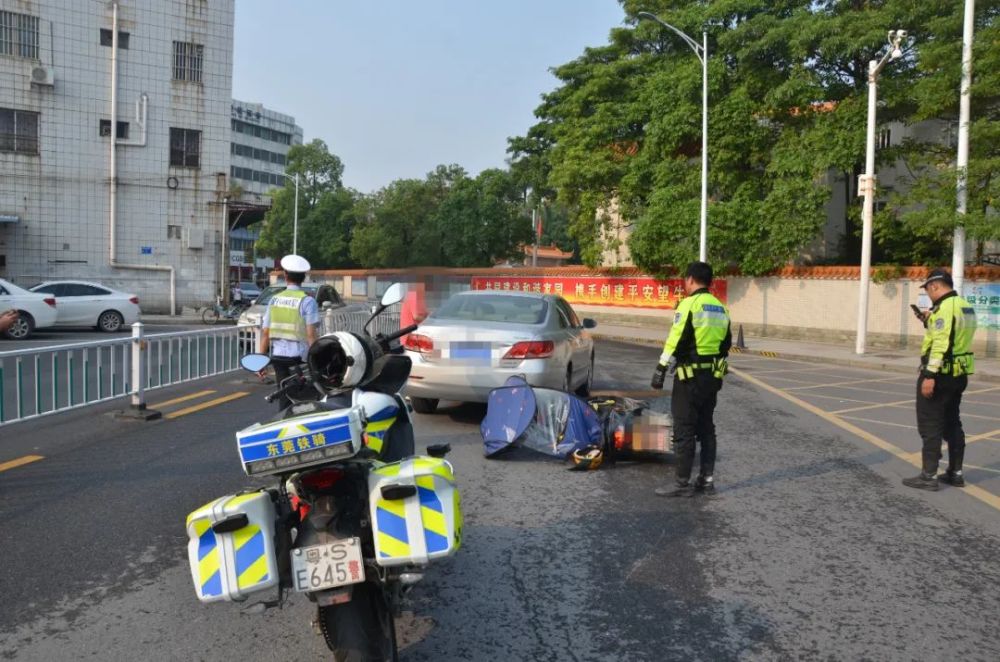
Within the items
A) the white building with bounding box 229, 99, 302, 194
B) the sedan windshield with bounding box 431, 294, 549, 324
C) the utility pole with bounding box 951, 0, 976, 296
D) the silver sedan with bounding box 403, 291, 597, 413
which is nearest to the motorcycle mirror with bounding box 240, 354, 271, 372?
the silver sedan with bounding box 403, 291, 597, 413

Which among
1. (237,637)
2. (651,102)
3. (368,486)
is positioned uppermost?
(651,102)

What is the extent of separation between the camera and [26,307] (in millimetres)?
17297

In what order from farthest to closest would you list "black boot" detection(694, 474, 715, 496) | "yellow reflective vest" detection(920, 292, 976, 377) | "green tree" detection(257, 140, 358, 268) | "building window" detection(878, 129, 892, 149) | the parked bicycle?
"green tree" detection(257, 140, 358, 268) → the parked bicycle → "building window" detection(878, 129, 892, 149) → "yellow reflective vest" detection(920, 292, 976, 377) → "black boot" detection(694, 474, 715, 496)

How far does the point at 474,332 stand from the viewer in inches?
319

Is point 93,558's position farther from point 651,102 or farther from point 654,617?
point 651,102

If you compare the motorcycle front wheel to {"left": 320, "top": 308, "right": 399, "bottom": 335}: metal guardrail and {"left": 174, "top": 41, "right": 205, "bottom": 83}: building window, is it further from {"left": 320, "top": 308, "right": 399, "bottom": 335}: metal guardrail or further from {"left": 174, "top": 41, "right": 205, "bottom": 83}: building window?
{"left": 174, "top": 41, "right": 205, "bottom": 83}: building window

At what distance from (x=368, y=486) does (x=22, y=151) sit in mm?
28288

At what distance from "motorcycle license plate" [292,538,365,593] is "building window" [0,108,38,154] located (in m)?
28.2

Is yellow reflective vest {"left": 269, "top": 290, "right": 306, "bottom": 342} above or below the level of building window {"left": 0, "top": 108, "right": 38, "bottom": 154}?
below

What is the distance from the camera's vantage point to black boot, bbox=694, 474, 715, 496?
19.7 ft

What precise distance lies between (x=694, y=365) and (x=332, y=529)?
358 centimetres

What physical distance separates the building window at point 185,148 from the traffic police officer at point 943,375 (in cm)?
2664

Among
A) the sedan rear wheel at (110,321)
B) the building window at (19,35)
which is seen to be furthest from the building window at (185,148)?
the sedan rear wheel at (110,321)

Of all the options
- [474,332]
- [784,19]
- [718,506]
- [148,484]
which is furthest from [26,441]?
[784,19]
